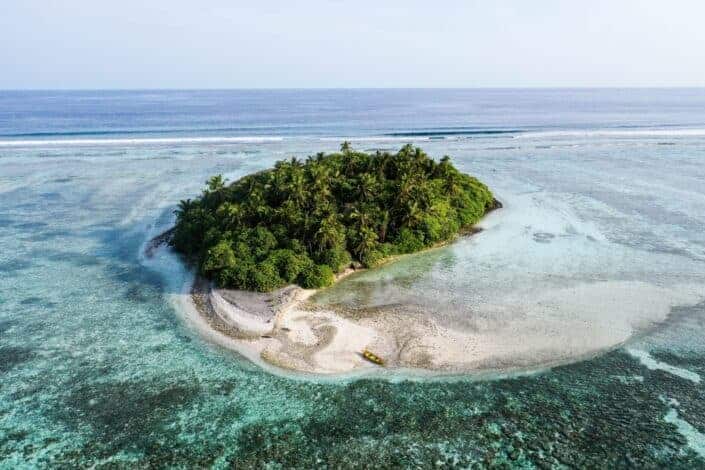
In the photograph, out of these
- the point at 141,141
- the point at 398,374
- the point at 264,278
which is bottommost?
the point at 398,374

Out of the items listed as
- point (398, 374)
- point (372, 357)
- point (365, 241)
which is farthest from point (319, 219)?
point (398, 374)

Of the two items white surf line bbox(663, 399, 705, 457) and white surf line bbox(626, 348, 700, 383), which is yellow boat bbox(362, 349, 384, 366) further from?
white surf line bbox(626, 348, 700, 383)

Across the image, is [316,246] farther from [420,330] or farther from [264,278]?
[420,330]

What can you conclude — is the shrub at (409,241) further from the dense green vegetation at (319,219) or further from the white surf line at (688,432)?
the white surf line at (688,432)

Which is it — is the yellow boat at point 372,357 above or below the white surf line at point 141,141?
below

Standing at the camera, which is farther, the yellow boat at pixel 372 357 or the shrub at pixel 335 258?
the shrub at pixel 335 258

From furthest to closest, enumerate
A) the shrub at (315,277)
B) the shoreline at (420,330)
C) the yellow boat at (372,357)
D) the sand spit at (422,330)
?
the shrub at (315,277) → the sand spit at (422,330) → the shoreline at (420,330) → the yellow boat at (372,357)

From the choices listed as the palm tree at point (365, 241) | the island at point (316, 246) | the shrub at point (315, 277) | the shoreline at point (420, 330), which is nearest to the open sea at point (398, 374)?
the shoreline at point (420, 330)

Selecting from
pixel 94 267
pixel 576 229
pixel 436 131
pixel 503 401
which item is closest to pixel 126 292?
pixel 94 267
